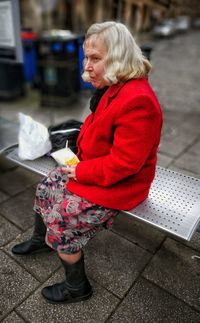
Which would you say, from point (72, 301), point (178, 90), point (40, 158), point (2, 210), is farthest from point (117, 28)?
point (178, 90)

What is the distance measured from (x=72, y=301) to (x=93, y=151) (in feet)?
3.32

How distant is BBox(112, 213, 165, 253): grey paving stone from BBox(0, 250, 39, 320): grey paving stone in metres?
0.86

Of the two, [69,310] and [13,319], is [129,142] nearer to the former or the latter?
[69,310]

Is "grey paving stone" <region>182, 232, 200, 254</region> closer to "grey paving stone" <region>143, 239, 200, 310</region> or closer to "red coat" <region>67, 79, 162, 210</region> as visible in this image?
"grey paving stone" <region>143, 239, 200, 310</region>

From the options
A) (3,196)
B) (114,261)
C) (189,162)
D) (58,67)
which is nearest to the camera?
(114,261)

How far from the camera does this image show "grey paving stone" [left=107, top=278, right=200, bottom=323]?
1822 millimetres

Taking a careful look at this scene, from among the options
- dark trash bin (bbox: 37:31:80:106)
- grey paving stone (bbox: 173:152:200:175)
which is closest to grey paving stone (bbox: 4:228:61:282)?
grey paving stone (bbox: 173:152:200:175)

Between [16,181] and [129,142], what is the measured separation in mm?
2073

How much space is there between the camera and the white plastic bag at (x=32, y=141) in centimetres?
242

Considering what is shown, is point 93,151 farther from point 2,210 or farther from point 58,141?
point 2,210

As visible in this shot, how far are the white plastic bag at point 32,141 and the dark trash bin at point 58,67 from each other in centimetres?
309

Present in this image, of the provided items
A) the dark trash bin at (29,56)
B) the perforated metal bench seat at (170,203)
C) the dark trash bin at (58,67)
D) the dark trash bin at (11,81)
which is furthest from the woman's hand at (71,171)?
the dark trash bin at (29,56)

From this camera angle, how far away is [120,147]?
150 centimetres

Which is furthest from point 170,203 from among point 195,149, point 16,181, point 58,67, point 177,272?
point 58,67
